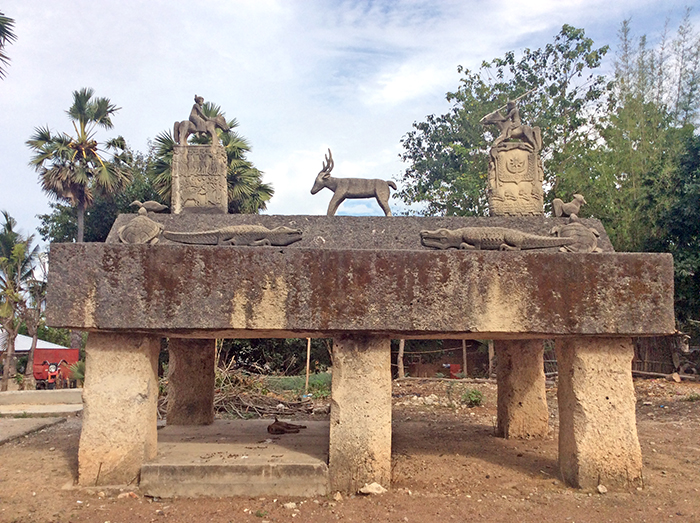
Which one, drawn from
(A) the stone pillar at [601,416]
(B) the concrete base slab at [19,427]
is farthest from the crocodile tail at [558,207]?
(B) the concrete base slab at [19,427]

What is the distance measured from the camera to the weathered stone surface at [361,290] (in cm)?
474

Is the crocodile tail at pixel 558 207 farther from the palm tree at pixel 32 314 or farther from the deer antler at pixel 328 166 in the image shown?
the palm tree at pixel 32 314

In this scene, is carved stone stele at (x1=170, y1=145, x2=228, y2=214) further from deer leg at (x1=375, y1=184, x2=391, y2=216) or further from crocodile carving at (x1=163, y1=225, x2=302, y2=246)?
A: deer leg at (x1=375, y1=184, x2=391, y2=216)

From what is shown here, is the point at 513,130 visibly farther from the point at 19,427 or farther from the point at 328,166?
the point at 19,427

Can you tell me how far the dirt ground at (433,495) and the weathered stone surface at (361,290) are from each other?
131cm

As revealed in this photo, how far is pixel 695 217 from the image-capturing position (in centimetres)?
1296

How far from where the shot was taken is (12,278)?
1825cm

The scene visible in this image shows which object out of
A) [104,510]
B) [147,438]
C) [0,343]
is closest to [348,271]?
[147,438]

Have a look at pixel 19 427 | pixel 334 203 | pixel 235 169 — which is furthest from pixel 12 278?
pixel 334 203

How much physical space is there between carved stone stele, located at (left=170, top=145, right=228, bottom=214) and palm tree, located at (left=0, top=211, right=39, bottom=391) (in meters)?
12.5

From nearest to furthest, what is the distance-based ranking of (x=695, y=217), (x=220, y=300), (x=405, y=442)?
(x=220, y=300) < (x=405, y=442) < (x=695, y=217)

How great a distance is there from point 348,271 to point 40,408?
30.1 ft

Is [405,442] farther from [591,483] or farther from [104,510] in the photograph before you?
[104,510]

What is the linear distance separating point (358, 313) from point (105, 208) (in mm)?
16919
